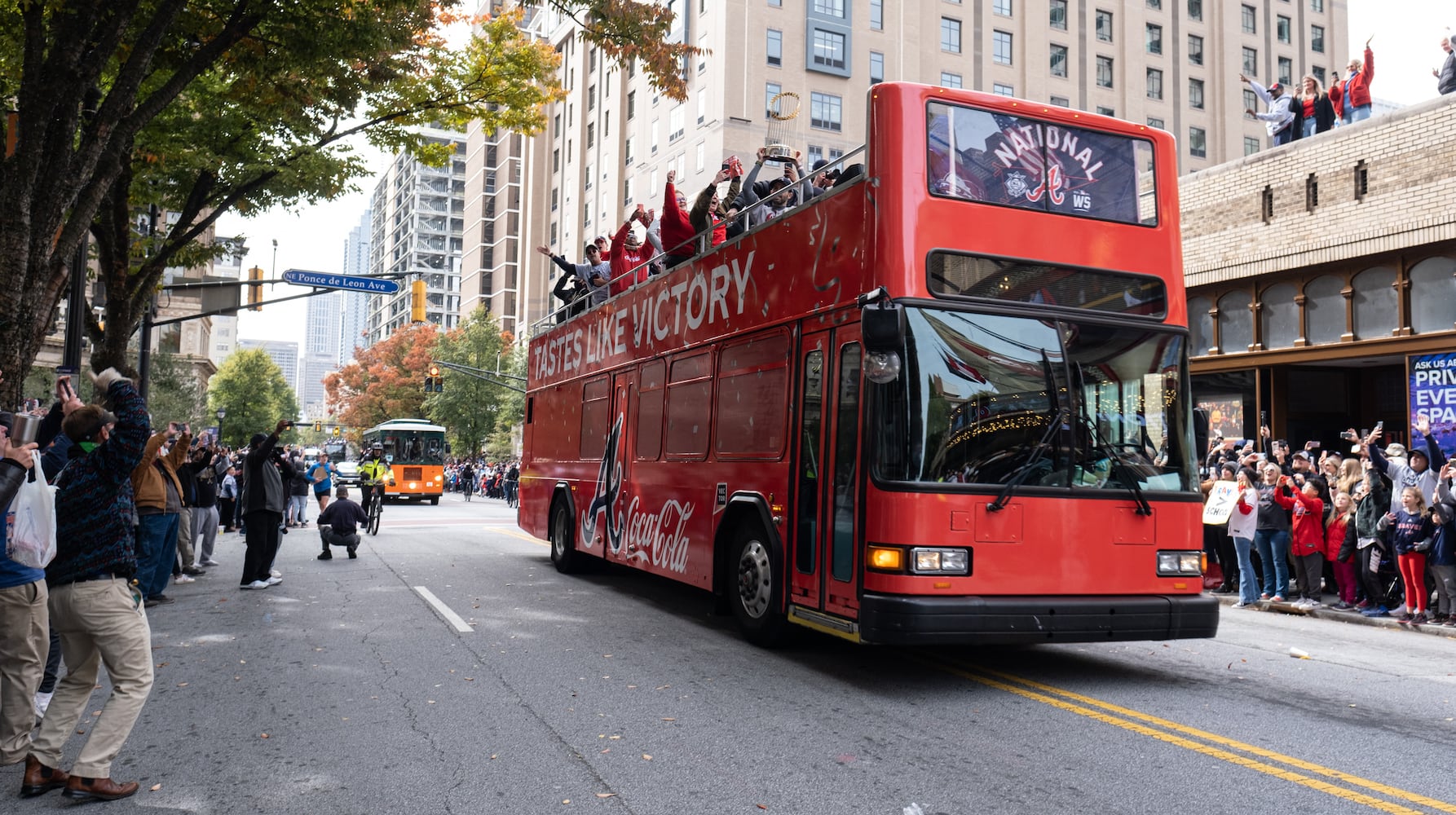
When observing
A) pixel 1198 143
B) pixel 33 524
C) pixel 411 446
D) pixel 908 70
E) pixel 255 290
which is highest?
pixel 908 70

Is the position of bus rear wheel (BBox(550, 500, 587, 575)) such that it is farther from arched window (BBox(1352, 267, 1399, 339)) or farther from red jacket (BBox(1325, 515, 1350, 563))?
arched window (BBox(1352, 267, 1399, 339))

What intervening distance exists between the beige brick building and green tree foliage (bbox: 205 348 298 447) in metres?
78.0

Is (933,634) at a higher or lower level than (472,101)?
lower

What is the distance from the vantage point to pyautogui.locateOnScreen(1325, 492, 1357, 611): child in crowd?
40.6ft

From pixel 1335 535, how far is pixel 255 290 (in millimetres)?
21930

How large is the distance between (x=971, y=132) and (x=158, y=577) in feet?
31.7

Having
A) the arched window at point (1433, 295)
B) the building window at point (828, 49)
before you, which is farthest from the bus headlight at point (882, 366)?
the building window at point (828, 49)

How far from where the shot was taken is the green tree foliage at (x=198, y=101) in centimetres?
979

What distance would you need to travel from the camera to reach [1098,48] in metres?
52.9

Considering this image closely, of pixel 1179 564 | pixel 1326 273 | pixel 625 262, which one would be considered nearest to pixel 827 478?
pixel 1179 564

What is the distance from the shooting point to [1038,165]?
291 inches

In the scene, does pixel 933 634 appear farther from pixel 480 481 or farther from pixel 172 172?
pixel 480 481

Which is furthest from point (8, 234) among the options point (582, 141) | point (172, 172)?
point (582, 141)

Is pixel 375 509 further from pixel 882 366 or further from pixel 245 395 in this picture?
pixel 245 395
